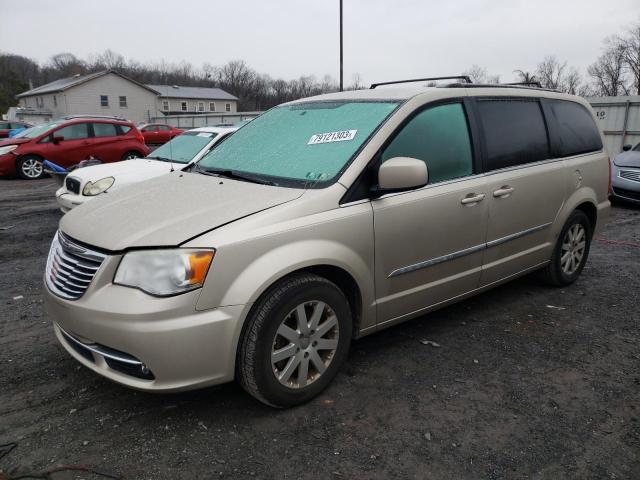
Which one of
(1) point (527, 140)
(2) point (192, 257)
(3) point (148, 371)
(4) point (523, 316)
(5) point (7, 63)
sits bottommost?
(4) point (523, 316)

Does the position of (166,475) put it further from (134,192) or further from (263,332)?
(134,192)

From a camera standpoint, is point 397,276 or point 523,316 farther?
point 523,316

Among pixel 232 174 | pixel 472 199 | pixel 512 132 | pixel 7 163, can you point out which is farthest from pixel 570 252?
pixel 7 163

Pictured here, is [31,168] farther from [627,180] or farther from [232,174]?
[627,180]

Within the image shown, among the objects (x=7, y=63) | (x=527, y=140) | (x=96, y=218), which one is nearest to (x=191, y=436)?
(x=96, y=218)

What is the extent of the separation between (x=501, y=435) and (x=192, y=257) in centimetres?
186

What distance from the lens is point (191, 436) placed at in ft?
8.92

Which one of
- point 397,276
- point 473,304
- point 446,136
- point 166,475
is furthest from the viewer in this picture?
point 473,304

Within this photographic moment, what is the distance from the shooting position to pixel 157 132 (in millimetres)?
31406

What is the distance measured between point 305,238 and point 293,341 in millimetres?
569

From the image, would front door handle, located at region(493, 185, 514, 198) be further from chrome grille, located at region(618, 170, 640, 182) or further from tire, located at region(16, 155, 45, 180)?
tire, located at region(16, 155, 45, 180)

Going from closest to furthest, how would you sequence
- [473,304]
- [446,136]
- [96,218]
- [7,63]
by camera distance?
[96,218] → [446,136] → [473,304] → [7,63]

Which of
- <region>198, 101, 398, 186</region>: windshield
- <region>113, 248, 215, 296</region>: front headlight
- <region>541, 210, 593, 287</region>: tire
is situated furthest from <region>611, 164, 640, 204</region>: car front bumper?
<region>113, 248, 215, 296</region>: front headlight

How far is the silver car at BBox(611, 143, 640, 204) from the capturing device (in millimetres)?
9680
